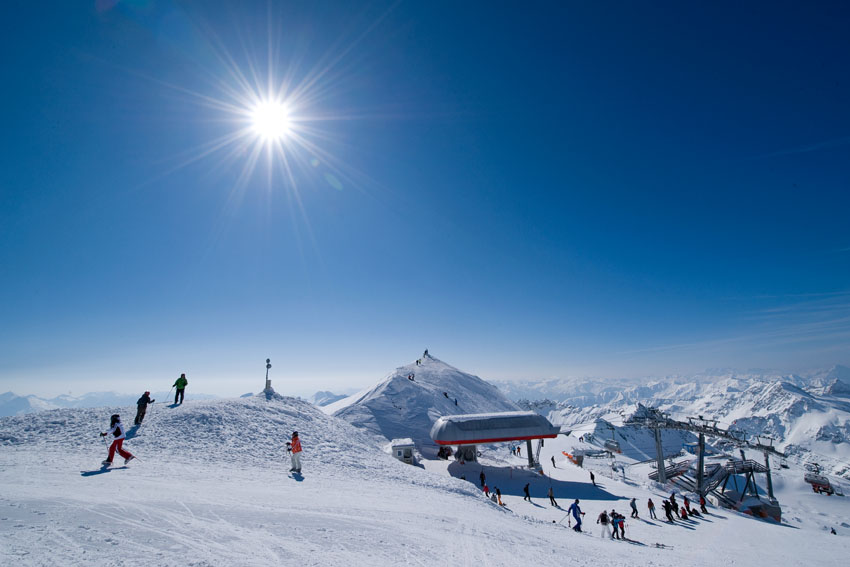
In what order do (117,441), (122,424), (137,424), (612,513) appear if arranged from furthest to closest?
(612,513), (137,424), (122,424), (117,441)

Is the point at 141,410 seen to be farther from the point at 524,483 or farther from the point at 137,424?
the point at 524,483

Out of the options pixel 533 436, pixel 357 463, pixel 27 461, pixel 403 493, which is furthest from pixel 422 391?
pixel 27 461

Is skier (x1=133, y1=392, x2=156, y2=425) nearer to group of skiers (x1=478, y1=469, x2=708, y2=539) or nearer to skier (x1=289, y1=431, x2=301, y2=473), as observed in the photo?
skier (x1=289, y1=431, x2=301, y2=473)

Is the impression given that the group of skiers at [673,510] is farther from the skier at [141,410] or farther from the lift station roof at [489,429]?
the skier at [141,410]

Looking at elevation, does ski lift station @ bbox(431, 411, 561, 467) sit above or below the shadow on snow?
above

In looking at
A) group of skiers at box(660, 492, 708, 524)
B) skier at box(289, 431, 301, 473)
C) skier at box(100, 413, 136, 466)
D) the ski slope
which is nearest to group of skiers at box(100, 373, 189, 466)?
skier at box(100, 413, 136, 466)

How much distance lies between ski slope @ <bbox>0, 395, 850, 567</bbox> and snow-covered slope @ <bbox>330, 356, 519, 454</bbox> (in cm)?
2949

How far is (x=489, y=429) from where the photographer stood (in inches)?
1593

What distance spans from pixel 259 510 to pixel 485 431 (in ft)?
107

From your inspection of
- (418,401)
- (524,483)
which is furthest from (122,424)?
(418,401)

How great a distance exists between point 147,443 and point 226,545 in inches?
510

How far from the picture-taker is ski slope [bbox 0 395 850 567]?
28.9 feet

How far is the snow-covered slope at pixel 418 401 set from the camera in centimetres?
5728

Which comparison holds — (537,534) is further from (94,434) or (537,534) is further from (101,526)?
(94,434)
